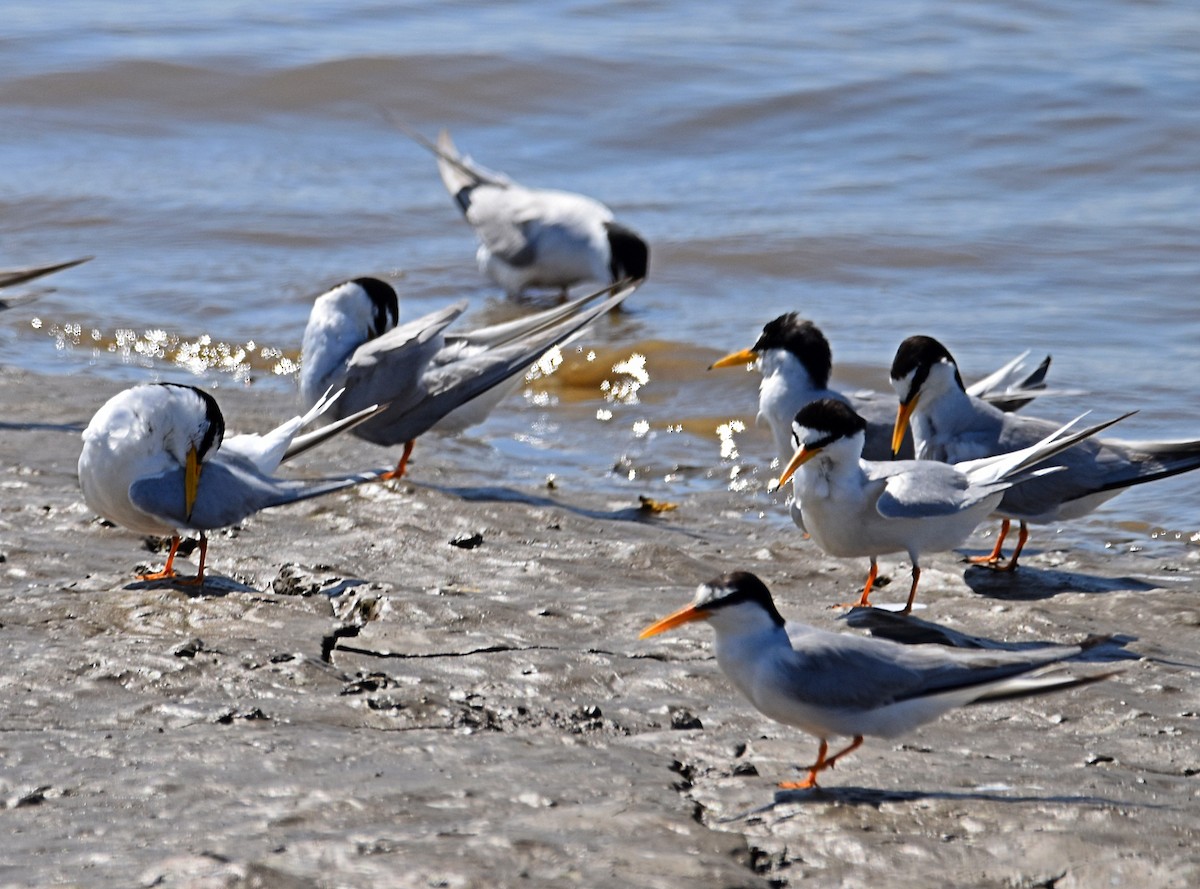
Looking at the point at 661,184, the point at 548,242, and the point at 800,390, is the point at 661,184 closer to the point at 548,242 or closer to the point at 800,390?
the point at 548,242

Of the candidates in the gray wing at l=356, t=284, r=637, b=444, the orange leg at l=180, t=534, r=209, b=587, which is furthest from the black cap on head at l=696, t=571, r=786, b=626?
the gray wing at l=356, t=284, r=637, b=444

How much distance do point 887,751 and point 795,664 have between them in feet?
1.56

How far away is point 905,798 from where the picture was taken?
11.6 ft

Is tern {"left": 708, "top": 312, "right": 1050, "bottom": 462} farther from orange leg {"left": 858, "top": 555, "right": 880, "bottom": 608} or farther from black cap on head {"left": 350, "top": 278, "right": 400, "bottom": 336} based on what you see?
black cap on head {"left": 350, "top": 278, "right": 400, "bottom": 336}

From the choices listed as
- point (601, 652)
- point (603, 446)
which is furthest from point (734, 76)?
point (601, 652)

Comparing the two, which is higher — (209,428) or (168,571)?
(209,428)

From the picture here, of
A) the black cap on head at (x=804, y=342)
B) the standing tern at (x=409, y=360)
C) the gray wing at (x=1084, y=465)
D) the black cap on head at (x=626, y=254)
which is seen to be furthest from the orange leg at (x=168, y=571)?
the black cap on head at (x=626, y=254)

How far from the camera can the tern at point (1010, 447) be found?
5754mm

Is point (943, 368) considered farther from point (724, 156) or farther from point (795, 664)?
point (724, 156)

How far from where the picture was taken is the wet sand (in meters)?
3.15

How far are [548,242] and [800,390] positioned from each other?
4.78 metres

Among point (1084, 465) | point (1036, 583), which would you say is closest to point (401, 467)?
point (1036, 583)

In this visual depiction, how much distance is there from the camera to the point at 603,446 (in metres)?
7.91

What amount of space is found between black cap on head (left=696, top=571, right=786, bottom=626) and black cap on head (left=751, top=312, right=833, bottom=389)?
2887 mm
